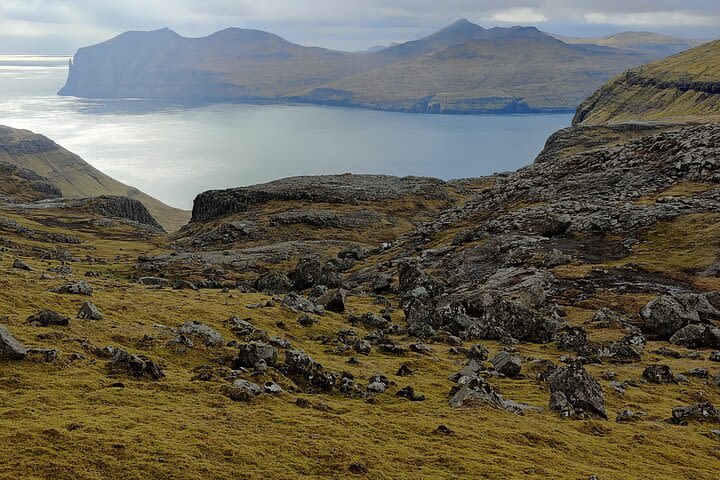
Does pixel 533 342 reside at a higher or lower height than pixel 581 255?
lower

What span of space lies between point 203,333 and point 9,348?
8071 mm

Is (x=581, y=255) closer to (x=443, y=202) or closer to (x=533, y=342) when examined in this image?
(x=533, y=342)

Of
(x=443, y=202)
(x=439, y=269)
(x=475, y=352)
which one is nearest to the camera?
(x=475, y=352)

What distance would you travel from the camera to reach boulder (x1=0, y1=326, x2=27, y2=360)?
18.8 metres

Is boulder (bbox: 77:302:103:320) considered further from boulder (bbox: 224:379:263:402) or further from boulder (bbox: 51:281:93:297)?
boulder (bbox: 224:379:263:402)

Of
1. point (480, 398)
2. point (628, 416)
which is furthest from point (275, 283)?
point (628, 416)

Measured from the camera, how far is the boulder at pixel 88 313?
993 inches

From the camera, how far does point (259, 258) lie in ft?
236

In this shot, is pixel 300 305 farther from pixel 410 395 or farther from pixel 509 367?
pixel 410 395

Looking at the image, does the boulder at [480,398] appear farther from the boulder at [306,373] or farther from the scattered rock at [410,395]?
the boulder at [306,373]

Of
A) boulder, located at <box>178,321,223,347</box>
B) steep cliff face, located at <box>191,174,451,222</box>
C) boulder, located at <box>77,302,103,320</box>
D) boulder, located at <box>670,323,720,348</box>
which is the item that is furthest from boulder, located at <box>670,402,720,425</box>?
steep cliff face, located at <box>191,174,451,222</box>

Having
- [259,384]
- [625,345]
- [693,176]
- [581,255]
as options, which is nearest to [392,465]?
[259,384]

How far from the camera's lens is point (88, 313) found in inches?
996

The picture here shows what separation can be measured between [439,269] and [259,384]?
33.4 m
